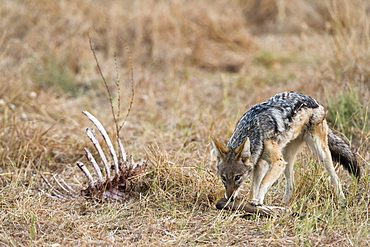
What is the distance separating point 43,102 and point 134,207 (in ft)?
13.2

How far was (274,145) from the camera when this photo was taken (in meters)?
4.96

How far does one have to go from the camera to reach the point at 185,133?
7.27m

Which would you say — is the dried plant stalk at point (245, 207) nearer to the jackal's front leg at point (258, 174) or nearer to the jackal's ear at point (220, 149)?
the jackal's front leg at point (258, 174)

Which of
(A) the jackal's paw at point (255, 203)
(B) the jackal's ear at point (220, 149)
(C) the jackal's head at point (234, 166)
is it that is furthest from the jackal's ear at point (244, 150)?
(A) the jackal's paw at point (255, 203)

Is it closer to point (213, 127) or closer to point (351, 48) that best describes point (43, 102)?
point (213, 127)

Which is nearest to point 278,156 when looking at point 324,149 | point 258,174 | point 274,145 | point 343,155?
point 274,145

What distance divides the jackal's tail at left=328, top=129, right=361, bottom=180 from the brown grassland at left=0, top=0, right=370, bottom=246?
0.12m

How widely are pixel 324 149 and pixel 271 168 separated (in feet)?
2.06

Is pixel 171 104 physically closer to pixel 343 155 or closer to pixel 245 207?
pixel 343 155

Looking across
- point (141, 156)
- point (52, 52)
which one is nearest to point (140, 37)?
point (52, 52)

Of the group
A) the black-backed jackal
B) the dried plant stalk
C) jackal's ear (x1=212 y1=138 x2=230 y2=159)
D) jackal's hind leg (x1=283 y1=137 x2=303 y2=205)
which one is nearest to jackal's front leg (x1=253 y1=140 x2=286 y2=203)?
the black-backed jackal

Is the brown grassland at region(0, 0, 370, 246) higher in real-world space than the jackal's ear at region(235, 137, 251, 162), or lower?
lower

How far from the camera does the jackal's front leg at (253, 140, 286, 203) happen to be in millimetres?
4871

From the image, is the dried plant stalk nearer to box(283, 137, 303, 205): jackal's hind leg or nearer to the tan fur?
the tan fur
